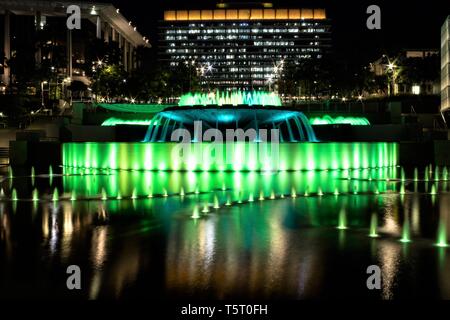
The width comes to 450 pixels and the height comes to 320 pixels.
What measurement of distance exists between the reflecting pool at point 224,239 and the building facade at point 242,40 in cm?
15119

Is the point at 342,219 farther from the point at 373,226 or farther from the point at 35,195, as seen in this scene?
the point at 35,195

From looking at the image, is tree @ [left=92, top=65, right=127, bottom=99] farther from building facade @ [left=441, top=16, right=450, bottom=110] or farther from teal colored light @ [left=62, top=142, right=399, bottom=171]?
teal colored light @ [left=62, top=142, right=399, bottom=171]

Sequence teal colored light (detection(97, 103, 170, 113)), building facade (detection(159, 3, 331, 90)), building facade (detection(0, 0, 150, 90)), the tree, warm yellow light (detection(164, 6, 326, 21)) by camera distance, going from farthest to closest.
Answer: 1. warm yellow light (detection(164, 6, 326, 21))
2. building facade (detection(159, 3, 331, 90))
3. building facade (detection(0, 0, 150, 90))
4. the tree
5. teal colored light (detection(97, 103, 170, 113))

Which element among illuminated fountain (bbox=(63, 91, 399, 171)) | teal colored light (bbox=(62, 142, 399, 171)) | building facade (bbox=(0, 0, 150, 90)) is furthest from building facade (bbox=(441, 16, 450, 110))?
building facade (bbox=(0, 0, 150, 90))

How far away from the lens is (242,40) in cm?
16588

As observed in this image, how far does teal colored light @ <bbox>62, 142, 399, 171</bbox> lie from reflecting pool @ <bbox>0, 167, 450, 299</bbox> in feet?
12.0

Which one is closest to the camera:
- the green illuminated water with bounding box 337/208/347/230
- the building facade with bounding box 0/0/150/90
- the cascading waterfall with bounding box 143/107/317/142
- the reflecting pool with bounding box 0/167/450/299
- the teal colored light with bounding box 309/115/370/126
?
the reflecting pool with bounding box 0/167/450/299

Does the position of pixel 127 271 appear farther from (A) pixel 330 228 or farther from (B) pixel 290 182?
(B) pixel 290 182

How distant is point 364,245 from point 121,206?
5.26 metres

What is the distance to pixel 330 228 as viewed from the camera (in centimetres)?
907

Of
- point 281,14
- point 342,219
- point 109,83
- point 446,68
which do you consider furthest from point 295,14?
point 342,219

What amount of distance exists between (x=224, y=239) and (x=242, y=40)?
161 meters

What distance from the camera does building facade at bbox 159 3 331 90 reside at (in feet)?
540

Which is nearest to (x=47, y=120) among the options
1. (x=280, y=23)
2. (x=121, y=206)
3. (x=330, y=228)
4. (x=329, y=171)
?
(x=329, y=171)
